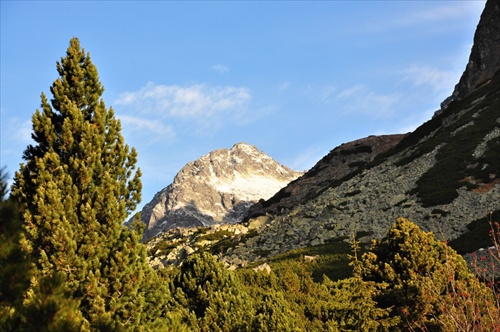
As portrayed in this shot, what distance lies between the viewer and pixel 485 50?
75875 millimetres

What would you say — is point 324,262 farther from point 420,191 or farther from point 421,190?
point 421,190

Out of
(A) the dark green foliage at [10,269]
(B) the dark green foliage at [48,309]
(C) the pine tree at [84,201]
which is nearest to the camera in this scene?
(B) the dark green foliage at [48,309]

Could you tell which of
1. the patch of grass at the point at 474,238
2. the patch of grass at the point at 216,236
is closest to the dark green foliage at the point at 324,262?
the patch of grass at the point at 474,238

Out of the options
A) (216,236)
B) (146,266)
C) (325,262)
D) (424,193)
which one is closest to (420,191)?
(424,193)

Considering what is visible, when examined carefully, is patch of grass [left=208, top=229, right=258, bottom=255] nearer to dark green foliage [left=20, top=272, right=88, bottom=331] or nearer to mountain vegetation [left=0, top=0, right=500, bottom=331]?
mountain vegetation [left=0, top=0, right=500, bottom=331]

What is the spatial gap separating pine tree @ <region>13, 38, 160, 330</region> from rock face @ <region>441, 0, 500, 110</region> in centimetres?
7141

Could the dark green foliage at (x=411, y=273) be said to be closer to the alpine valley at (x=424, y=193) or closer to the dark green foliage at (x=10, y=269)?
the alpine valley at (x=424, y=193)

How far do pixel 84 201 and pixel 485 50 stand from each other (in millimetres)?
80603

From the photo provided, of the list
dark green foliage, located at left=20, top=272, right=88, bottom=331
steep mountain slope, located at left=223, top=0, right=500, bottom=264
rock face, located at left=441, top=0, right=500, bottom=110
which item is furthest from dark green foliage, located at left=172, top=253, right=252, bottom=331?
rock face, located at left=441, top=0, right=500, bottom=110

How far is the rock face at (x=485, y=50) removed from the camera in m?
72.9

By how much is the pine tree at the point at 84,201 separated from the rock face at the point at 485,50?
71.4m

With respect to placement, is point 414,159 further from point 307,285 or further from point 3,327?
point 3,327

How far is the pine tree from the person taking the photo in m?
10.6

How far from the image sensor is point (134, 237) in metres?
11.6
